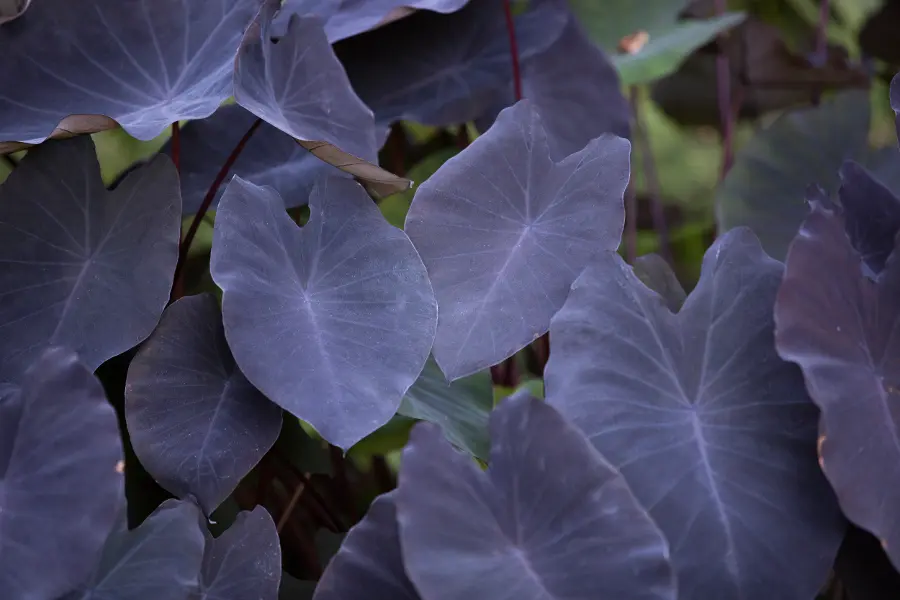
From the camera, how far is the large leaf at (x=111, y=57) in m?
0.82

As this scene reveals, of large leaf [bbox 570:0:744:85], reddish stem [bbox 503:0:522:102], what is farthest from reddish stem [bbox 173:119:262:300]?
large leaf [bbox 570:0:744:85]

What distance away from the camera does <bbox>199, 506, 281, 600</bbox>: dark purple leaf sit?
2.14ft

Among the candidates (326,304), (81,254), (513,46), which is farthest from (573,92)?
(81,254)

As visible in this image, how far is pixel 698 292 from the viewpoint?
0.74 metres

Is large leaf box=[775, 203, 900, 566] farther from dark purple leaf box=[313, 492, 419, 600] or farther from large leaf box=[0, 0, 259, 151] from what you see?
large leaf box=[0, 0, 259, 151]

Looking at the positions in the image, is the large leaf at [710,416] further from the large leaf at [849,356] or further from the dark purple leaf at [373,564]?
the dark purple leaf at [373,564]

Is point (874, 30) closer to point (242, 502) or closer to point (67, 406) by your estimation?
point (242, 502)

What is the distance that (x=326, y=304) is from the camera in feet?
2.42

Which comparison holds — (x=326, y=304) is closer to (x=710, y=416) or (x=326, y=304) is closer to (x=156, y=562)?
(x=156, y=562)

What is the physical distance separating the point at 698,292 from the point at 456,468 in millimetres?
302

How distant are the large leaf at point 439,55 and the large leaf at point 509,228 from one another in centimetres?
22

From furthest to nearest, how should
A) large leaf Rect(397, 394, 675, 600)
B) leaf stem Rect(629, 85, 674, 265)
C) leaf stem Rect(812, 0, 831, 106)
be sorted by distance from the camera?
1. leaf stem Rect(629, 85, 674, 265)
2. leaf stem Rect(812, 0, 831, 106)
3. large leaf Rect(397, 394, 675, 600)

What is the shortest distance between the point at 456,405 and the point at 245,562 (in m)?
0.28

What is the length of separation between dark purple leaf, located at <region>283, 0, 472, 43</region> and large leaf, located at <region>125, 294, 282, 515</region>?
0.38 metres
